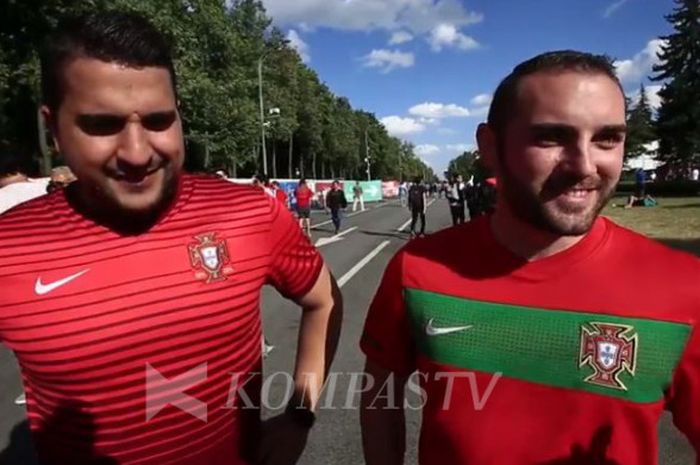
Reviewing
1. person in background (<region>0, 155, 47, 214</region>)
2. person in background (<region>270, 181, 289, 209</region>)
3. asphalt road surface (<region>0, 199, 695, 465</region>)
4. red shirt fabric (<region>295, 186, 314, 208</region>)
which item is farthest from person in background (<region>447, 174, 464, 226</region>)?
person in background (<region>0, 155, 47, 214</region>)

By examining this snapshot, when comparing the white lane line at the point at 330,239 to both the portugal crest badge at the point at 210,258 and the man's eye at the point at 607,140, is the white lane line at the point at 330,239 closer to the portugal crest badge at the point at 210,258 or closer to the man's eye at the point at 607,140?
the portugal crest badge at the point at 210,258

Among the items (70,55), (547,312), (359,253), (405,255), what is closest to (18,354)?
(70,55)

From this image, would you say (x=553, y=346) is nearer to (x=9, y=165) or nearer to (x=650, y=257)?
(x=650, y=257)

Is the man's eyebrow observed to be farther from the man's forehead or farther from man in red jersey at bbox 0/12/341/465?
man in red jersey at bbox 0/12/341/465

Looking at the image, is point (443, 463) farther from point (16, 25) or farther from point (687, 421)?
point (16, 25)

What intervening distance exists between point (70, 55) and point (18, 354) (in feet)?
2.47

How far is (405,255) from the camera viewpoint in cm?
200

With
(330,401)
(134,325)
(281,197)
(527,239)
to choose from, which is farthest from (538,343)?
(281,197)

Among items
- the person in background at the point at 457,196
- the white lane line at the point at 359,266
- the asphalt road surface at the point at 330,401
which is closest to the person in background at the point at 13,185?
the asphalt road surface at the point at 330,401

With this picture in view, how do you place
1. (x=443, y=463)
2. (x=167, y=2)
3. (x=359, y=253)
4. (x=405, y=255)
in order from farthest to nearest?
→ (x=167, y=2) → (x=359, y=253) → (x=405, y=255) → (x=443, y=463)

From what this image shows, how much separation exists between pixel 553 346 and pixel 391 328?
1.57ft

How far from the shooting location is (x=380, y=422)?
2.08 m

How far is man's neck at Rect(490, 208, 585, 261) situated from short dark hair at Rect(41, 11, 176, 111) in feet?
3.43

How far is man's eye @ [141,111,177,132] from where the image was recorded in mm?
1589
